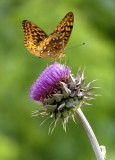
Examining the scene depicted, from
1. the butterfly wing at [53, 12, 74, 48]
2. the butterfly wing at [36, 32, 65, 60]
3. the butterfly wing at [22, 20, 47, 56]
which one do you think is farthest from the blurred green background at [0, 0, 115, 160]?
the butterfly wing at [53, 12, 74, 48]

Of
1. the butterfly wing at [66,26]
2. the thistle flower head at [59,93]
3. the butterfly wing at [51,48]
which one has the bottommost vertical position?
the thistle flower head at [59,93]

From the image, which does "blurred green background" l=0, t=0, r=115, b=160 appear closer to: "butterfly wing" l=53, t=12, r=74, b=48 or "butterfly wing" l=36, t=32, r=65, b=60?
"butterfly wing" l=36, t=32, r=65, b=60

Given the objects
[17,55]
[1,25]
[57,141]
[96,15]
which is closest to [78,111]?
[57,141]

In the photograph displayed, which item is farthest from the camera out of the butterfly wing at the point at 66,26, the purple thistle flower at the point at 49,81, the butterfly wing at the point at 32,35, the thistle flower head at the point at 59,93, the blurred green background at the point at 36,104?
the blurred green background at the point at 36,104

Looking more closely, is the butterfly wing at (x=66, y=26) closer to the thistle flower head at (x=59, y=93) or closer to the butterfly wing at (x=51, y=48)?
the butterfly wing at (x=51, y=48)

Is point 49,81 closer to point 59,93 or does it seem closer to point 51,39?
point 59,93

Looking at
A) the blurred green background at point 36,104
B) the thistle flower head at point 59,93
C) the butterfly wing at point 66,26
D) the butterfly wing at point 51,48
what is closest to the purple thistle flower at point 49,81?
the thistle flower head at point 59,93

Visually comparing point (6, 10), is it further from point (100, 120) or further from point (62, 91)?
point (62, 91)
